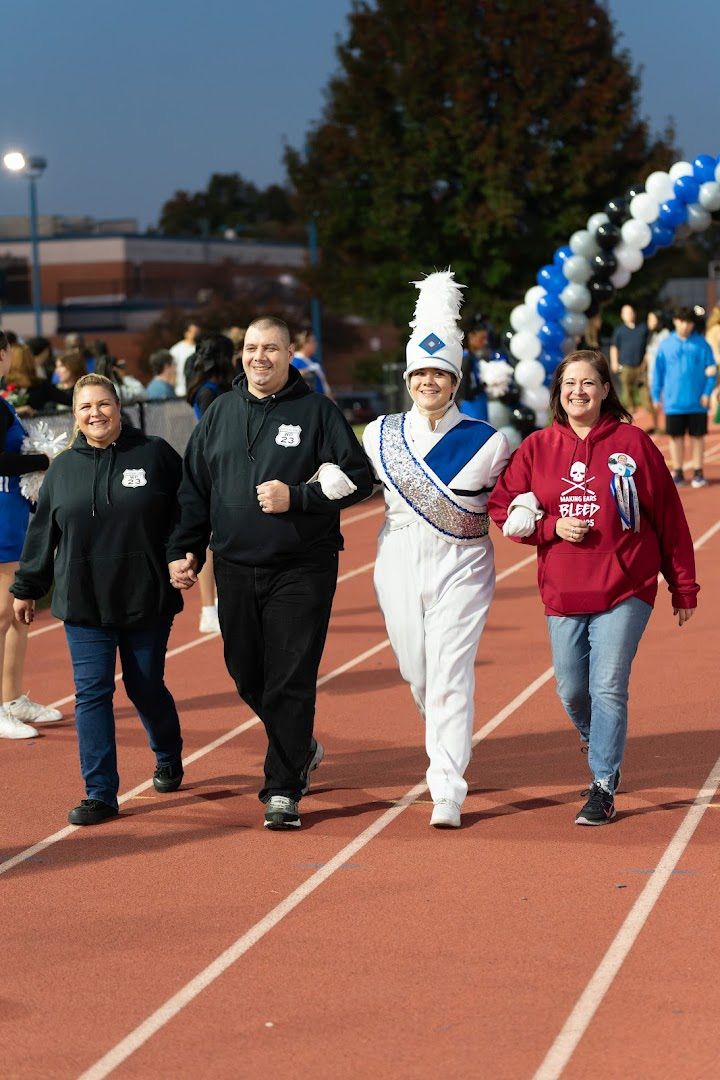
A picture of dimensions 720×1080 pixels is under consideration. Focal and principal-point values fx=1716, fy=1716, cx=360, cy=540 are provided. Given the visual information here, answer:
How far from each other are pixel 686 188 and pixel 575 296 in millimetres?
1926

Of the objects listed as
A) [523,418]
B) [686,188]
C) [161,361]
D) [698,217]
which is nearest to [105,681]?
[161,361]

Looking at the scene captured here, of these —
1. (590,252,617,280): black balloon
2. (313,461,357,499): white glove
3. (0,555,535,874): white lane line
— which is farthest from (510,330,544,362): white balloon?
(313,461,357,499): white glove

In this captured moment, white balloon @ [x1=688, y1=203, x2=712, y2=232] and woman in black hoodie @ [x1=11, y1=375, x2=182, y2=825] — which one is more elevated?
white balloon @ [x1=688, y1=203, x2=712, y2=232]

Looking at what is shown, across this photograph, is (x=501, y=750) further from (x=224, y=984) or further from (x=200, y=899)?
(x=224, y=984)

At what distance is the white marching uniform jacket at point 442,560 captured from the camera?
6.85 metres

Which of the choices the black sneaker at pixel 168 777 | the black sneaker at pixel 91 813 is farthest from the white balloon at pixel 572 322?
the black sneaker at pixel 91 813

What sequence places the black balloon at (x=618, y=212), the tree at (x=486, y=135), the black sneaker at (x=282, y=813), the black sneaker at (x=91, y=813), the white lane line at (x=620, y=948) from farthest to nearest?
the tree at (x=486, y=135)
the black balloon at (x=618, y=212)
the black sneaker at (x=91, y=813)
the black sneaker at (x=282, y=813)
the white lane line at (x=620, y=948)

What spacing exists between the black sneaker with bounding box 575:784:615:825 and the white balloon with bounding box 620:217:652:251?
14439mm

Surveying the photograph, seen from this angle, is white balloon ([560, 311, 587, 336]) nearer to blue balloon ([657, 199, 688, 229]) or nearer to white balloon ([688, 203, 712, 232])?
blue balloon ([657, 199, 688, 229])

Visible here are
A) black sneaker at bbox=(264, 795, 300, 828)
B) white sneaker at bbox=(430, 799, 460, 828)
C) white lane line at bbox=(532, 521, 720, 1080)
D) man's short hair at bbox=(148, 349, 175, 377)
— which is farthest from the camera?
man's short hair at bbox=(148, 349, 175, 377)

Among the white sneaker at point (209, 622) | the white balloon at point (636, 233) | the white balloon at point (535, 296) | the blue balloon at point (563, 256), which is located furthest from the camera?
the blue balloon at point (563, 256)

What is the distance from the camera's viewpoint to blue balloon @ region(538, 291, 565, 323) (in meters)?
20.9

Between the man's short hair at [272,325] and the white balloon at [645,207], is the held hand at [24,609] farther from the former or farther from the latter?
the white balloon at [645,207]

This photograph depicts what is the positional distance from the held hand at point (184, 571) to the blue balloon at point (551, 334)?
14.4m
